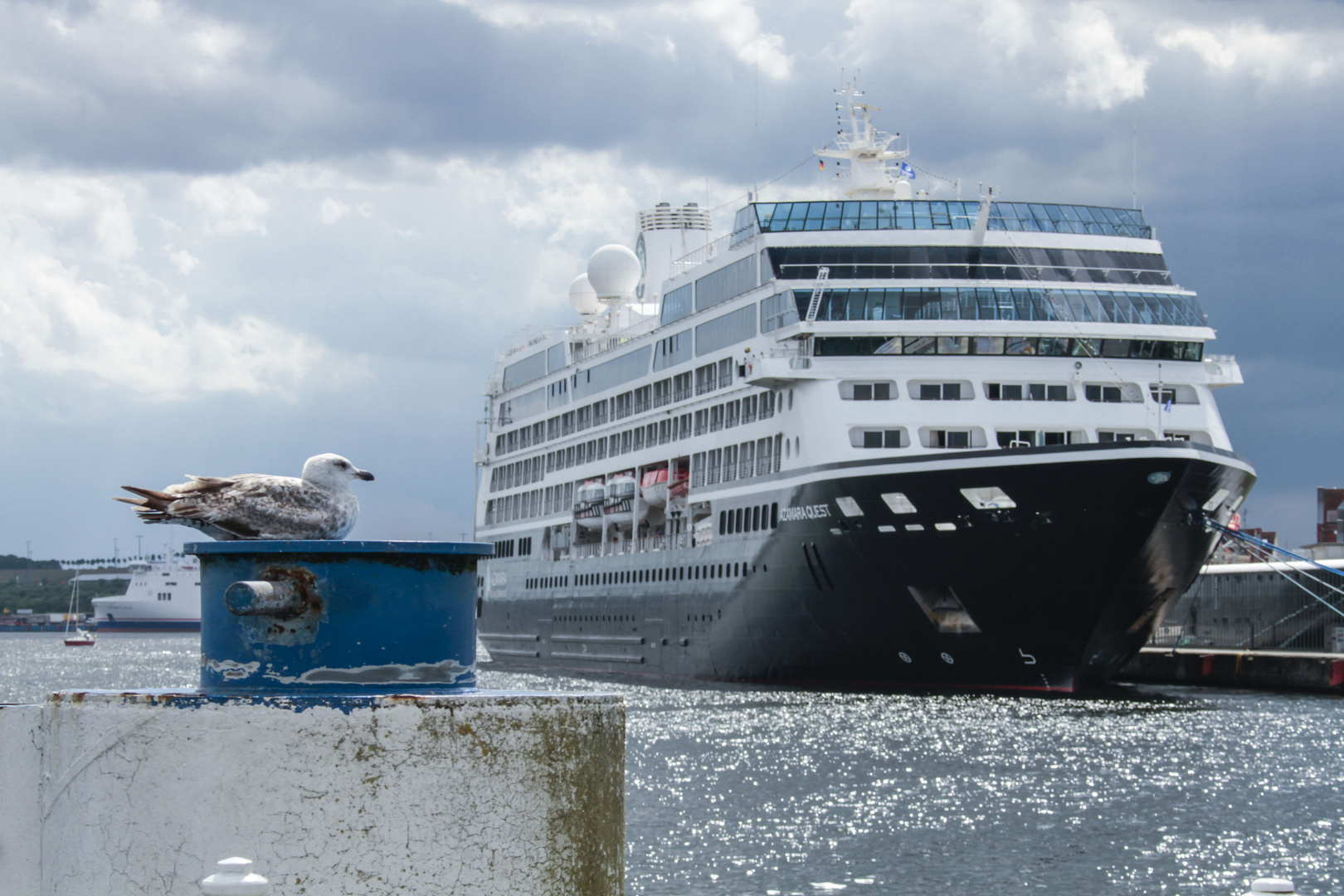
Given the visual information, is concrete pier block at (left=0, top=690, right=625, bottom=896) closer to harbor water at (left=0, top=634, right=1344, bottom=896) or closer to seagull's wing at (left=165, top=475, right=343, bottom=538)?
seagull's wing at (left=165, top=475, right=343, bottom=538)

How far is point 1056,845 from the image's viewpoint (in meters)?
21.3

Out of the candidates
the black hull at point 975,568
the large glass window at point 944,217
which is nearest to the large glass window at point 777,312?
the large glass window at point 944,217

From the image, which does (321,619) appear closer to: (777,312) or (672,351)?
(777,312)

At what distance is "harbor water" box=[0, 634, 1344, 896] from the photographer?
1978cm

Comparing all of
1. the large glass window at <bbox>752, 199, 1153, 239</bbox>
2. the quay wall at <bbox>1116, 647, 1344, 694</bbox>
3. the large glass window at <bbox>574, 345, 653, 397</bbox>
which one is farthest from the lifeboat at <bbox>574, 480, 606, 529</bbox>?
the quay wall at <bbox>1116, 647, 1344, 694</bbox>

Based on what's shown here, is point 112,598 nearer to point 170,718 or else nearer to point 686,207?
point 686,207

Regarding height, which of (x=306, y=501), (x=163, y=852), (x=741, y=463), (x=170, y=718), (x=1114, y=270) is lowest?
(x=163, y=852)

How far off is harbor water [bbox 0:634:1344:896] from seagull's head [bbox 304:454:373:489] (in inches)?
516

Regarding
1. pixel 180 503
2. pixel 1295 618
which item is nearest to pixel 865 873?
pixel 180 503

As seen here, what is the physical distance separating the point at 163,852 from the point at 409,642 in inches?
38.9

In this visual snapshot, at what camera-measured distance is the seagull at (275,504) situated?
20.0ft

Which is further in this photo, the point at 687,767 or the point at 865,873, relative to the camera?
the point at 687,767

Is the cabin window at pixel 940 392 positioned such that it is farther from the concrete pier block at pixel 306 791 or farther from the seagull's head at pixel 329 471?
the concrete pier block at pixel 306 791

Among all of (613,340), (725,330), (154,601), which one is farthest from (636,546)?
(154,601)
